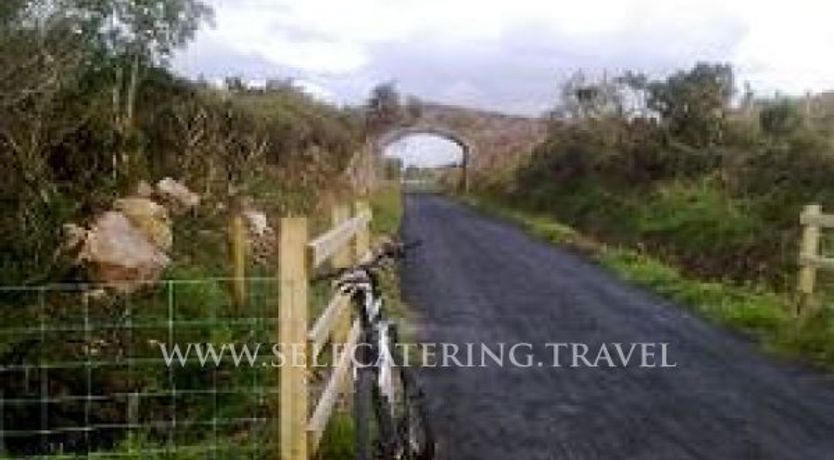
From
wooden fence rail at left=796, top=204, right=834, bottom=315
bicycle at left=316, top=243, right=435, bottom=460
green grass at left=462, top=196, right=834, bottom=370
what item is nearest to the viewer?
bicycle at left=316, top=243, right=435, bottom=460

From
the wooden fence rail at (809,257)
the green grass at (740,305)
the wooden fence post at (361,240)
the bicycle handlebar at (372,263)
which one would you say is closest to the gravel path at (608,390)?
the green grass at (740,305)

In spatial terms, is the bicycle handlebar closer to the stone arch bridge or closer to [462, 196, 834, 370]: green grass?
[462, 196, 834, 370]: green grass

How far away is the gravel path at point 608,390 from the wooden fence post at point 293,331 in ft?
5.64

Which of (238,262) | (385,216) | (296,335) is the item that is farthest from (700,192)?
(296,335)

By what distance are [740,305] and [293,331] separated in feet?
29.6

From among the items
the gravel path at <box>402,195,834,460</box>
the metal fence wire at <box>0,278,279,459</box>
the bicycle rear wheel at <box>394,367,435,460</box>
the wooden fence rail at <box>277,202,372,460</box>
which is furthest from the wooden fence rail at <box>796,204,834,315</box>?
the wooden fence rail at <box>277,202,372,460</box>

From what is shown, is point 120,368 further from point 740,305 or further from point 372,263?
point 740,305

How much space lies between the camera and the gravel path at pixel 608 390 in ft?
26.0

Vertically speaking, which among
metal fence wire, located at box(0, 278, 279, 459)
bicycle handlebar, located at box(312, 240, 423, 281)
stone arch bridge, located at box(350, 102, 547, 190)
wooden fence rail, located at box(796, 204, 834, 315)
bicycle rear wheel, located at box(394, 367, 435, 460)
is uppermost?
stone arch bridge, located at box(350, 102, 547, 190)

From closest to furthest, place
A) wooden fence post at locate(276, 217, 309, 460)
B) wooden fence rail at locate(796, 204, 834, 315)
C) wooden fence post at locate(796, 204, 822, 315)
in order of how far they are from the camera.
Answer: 1. wooden fence post at locate(276, 217, 309, 460)
2. wooden fence rail at locate(796, 204, 834, 315)
3. wooden fence post at locate(796, 204, 822, 315)

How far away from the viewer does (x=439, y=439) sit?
7.98m

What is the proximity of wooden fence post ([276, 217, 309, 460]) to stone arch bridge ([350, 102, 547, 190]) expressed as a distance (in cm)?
4768

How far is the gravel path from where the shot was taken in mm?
7938

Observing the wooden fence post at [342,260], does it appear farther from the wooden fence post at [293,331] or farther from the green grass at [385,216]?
the green grass at [385,216]
